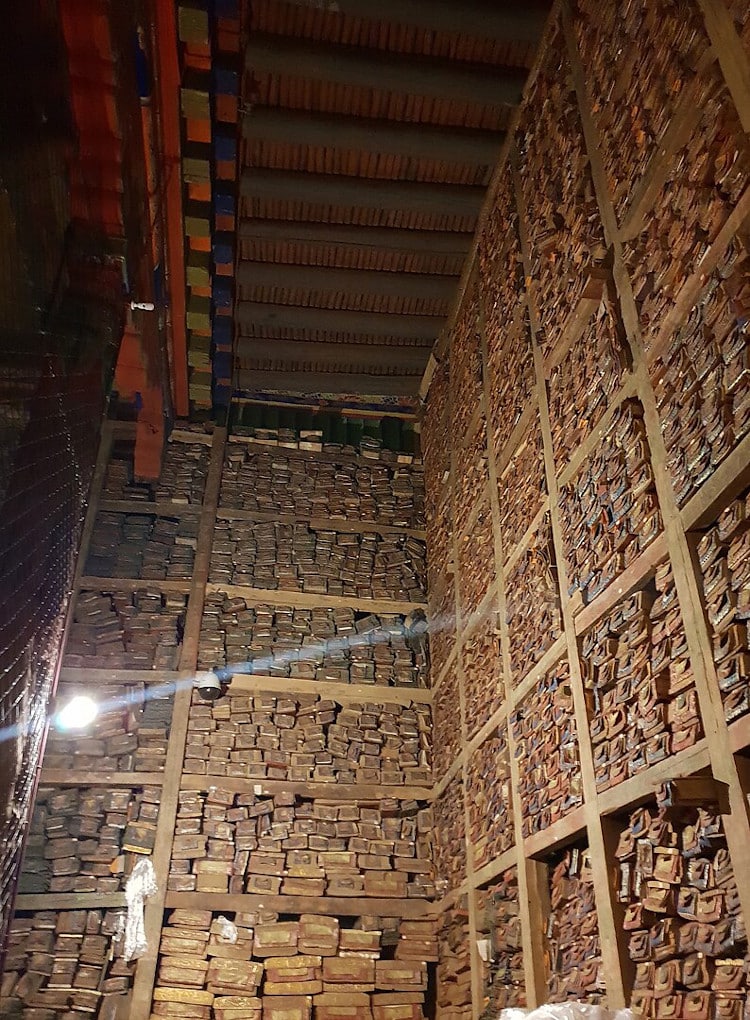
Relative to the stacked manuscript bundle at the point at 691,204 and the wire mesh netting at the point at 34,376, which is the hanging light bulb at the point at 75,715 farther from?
the stacked manuscript bundle at the point at 691,204

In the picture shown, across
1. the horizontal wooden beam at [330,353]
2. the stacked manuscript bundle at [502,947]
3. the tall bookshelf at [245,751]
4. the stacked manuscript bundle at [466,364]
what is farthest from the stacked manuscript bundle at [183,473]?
the stacked manuscript bundle at [502,947]

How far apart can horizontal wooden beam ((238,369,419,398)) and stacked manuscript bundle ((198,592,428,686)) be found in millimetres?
2777

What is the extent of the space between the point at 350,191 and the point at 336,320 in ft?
5.31

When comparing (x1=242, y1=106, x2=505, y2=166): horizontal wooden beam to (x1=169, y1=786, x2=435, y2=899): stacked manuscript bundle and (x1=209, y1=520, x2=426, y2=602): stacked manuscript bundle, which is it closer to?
(x1=209, y1=520, x2=426, y2=602): stacked manuscript bundle

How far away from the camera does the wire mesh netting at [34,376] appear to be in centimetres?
246

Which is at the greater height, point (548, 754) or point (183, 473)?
point (183, 473)

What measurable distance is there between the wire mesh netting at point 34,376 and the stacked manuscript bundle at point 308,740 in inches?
110

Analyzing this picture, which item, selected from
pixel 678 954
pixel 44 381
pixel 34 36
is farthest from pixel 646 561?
pixel 34 36

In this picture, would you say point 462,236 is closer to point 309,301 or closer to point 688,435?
point 309,301

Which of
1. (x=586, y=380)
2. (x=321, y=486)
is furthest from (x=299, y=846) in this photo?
(x=586, y=380)

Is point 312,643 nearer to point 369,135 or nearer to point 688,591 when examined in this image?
point 369,135

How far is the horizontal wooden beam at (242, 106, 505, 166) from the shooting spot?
626cm

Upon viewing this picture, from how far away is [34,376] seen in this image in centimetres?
269

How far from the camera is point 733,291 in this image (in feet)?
9.89
